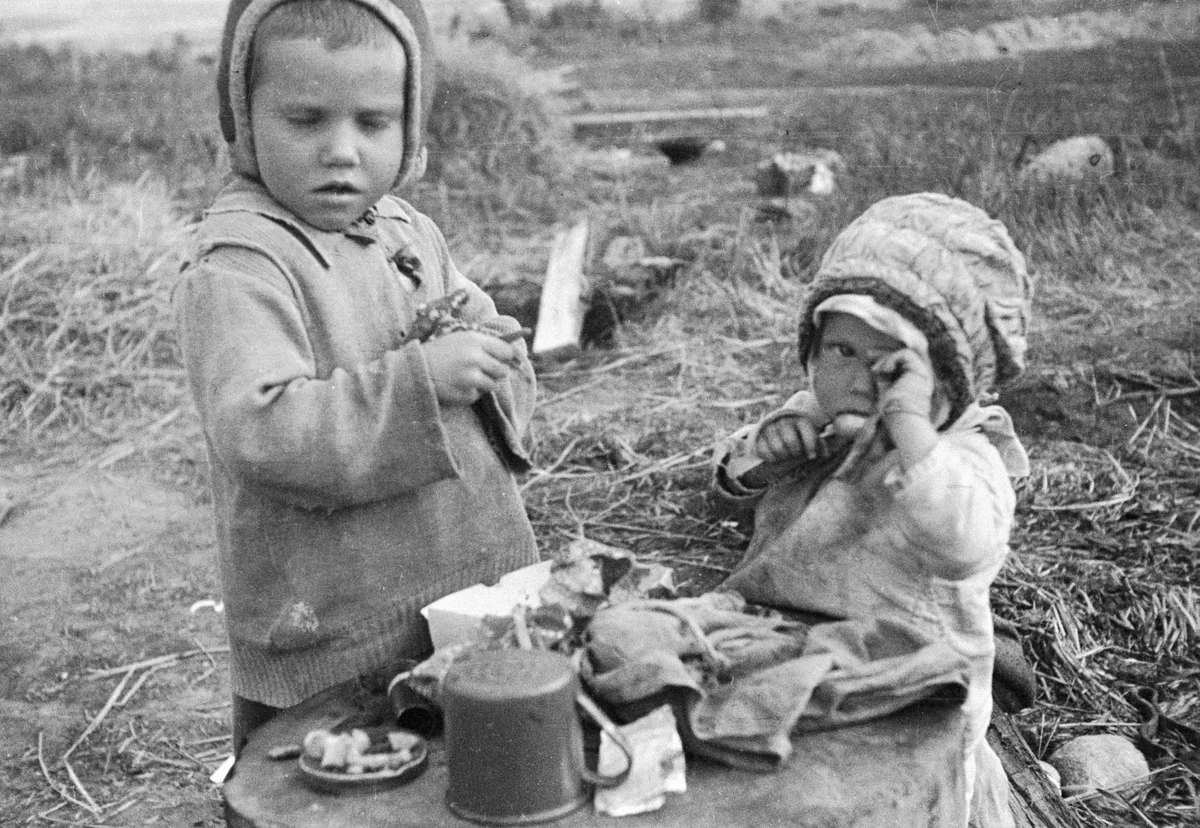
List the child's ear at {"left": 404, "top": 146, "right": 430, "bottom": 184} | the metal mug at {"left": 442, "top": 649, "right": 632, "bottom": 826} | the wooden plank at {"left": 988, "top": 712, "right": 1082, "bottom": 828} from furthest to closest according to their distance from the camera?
the wooden plank at {"left": 988, "top": 712, "right": 1082, "bottom": 828} < the child's ear at {"left": 404, "top": 146, "right": 430, "bottom": 184} < the metal mug at {"left": 442, "top": 649, "right": 632, "bottom": 826}

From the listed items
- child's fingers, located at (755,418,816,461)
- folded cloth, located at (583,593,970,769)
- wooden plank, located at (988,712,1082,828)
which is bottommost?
wooden plank, located at (988,712,1082,828)

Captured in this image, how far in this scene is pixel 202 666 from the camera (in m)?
4.41

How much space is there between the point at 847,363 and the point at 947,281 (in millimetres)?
201

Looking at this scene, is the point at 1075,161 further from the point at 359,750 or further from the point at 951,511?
the point at 359,750

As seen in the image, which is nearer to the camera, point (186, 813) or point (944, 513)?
point (944, 513)

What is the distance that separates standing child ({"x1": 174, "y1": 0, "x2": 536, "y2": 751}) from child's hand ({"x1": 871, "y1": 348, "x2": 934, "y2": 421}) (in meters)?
0.58

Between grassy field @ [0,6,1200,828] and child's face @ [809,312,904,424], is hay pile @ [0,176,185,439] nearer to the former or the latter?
grassy field @ [0,6,1200,828]

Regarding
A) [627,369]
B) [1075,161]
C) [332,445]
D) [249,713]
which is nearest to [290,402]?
[332,445]

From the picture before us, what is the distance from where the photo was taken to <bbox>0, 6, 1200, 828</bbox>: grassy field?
3941 millimetres

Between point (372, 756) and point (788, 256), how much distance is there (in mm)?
5349

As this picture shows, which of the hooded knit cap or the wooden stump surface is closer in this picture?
the wooden stump surface

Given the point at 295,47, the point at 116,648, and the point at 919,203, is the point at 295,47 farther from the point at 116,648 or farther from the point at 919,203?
A: the point at 116,648

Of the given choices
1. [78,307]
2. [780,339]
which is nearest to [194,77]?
[78,307]

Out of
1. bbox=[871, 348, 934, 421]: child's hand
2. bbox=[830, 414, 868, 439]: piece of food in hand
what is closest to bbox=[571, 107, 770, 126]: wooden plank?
bbox=[830, 414, 868, 439]: piece of food in hand
